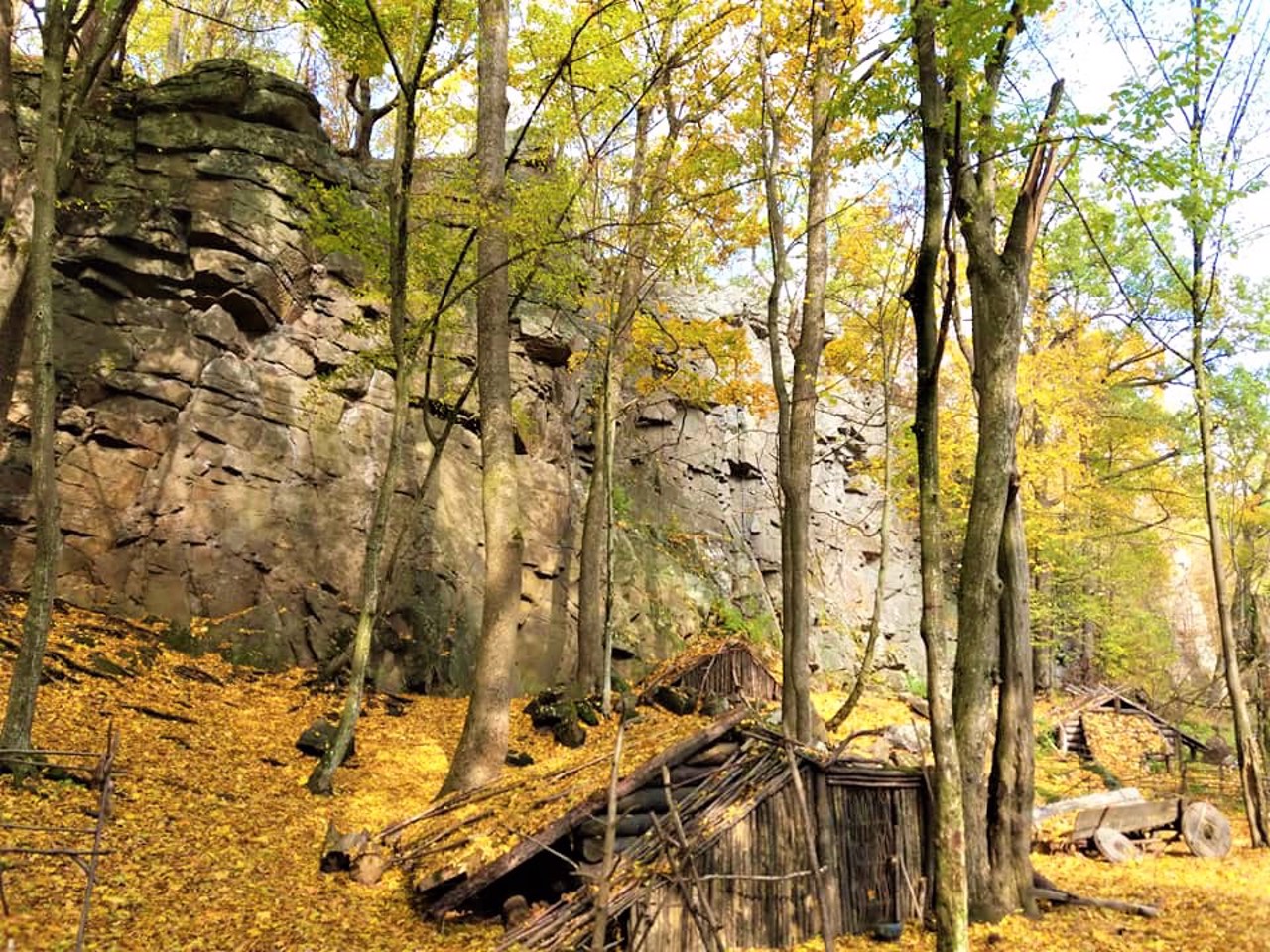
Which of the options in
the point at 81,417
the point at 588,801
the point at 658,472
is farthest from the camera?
the point at 658,472

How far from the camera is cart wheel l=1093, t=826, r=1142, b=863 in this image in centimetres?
1055

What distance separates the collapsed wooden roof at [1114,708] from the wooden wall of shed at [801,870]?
52.7 ft

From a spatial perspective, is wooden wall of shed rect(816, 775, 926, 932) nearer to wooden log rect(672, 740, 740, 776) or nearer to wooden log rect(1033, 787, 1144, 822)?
→ wooden log rect(672, 740, 740, 776)

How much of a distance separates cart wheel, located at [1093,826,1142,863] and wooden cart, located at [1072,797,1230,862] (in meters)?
0.02

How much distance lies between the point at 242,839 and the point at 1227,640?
14298mm

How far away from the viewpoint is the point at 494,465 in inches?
390

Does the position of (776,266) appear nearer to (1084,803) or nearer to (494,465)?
(494,465)

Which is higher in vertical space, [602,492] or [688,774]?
[602,492]

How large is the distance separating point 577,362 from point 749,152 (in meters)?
7.65

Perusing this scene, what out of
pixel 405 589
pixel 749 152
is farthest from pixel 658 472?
pixel 749 152

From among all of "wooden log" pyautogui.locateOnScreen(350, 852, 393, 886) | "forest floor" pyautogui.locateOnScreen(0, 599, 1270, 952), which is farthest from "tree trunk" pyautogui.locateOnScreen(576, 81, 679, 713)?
"wooden log" pyautogui.locateOnScreen(350, 852, 393, 886)

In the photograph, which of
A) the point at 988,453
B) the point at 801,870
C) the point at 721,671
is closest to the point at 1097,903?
the point at 801,870

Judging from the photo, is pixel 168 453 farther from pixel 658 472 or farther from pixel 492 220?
pixel 658 472

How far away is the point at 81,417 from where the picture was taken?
13367 mm
